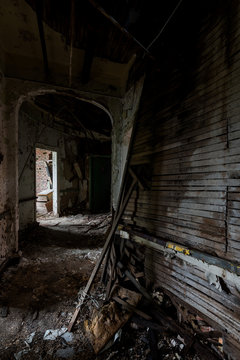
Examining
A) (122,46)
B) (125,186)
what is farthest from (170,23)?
(125,186)

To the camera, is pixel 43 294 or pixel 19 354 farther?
pixel 43 294

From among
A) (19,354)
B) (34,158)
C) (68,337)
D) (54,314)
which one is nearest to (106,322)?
(68,337)

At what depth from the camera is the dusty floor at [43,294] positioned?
5.23ft

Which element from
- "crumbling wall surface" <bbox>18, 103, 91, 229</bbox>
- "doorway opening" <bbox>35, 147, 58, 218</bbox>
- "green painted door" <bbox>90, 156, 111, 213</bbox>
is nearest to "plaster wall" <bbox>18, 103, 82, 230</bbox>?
"crumbling wall surface" <bbox>18, 103, 91, 229</bbox>

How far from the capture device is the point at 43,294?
229cm

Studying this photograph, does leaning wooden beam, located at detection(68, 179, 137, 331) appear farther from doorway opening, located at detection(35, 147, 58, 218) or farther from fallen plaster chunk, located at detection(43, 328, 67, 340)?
doorway opening, located at detection(35, 147, 58, 218)

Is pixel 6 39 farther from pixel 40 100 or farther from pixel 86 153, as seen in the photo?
pixel 86 153

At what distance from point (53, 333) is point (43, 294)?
652 mm

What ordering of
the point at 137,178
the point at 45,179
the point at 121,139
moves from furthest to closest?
the point at 45,179
the point at 121,139
the point at 137,178

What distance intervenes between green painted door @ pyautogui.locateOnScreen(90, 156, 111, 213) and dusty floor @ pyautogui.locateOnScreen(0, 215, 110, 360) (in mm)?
3087

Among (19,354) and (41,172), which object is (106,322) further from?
(41,172)

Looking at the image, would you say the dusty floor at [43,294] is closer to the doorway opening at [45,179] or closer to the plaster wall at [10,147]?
the plaster wall at [10,147]

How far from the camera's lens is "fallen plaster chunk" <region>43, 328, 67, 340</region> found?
170 centimetres

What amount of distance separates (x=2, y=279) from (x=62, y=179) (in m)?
4.30
